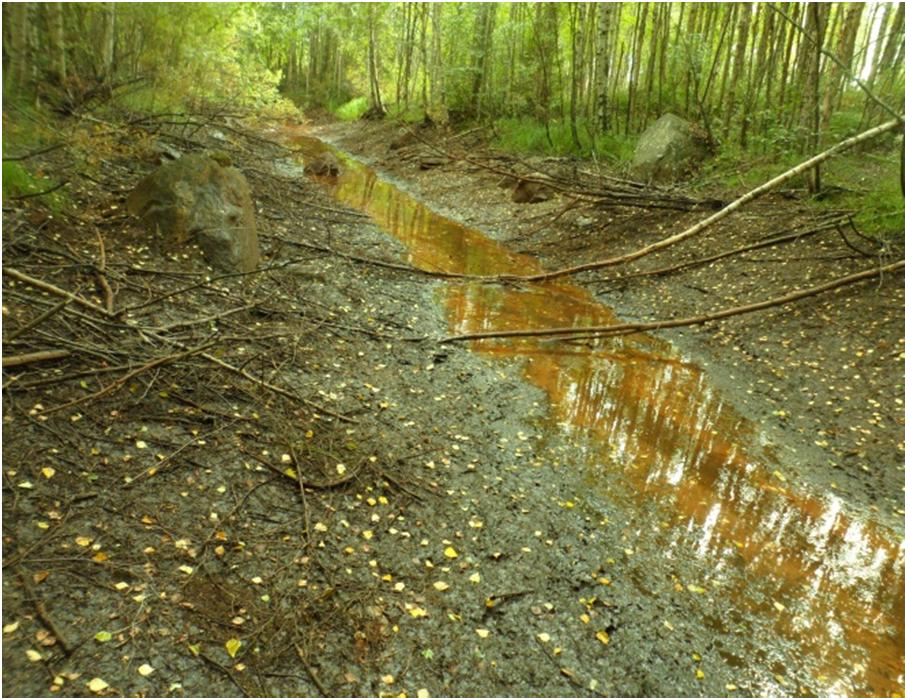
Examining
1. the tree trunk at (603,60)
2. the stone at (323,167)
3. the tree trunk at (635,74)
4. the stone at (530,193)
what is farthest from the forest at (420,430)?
the stone at (323,167)

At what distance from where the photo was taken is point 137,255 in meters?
6.92

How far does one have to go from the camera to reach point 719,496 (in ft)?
17.7

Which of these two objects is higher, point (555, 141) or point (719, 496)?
point (555, 141)

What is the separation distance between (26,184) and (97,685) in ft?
18.2

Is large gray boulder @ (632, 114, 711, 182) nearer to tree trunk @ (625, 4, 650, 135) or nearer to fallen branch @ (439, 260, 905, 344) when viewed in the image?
tree trunk @ (625, 4, 650, 135)

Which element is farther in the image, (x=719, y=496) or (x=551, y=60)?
(x=551, y=60)

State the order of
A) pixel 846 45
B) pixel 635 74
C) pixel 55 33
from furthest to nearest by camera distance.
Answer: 1. pixel 635 74
2. pixel 846 45
3. pixel 55 33

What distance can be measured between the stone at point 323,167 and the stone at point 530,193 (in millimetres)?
7540

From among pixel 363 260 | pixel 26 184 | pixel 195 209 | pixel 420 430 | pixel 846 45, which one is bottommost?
pixel 420 430

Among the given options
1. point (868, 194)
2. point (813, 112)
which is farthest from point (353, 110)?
point (868, 194)

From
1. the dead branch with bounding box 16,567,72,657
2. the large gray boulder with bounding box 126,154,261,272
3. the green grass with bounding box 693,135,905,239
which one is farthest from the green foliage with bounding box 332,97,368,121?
the dead branch with bounding box 16,567,72,657

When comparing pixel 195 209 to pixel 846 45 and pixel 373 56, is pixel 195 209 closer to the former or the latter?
pixel 846 45

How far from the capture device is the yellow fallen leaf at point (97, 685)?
8.92ft

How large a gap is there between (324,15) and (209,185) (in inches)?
1096
